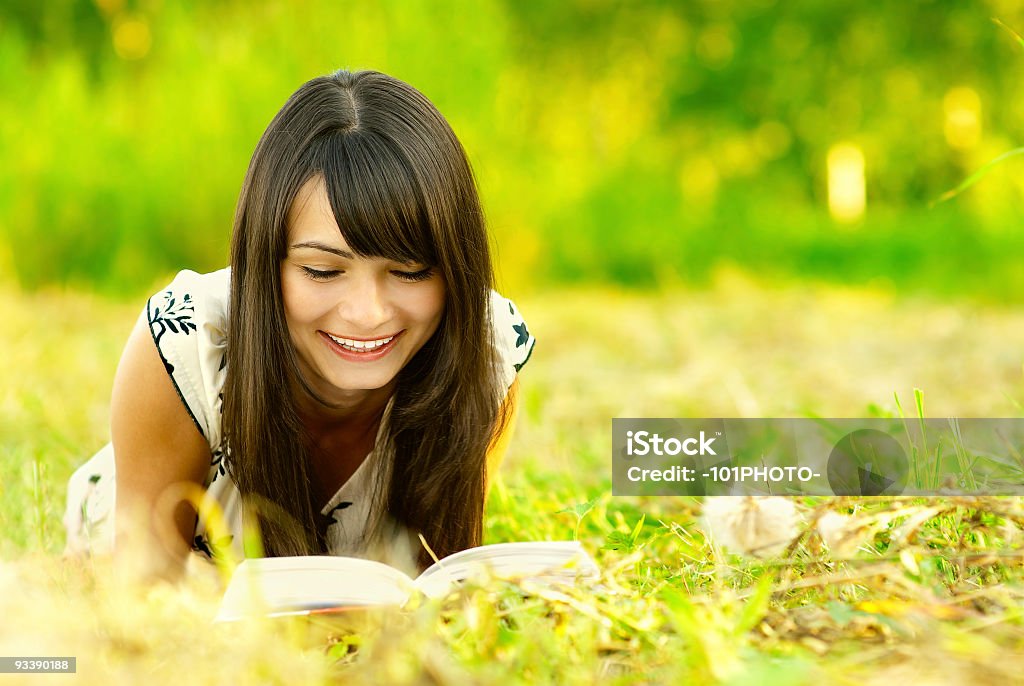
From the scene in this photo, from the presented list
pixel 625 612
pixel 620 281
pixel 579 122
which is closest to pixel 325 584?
pixel 625 612

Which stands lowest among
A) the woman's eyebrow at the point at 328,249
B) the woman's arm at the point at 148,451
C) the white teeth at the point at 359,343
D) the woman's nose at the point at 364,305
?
the woman's arm at the point at 148,451

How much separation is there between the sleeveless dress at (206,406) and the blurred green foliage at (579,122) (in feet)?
9.04

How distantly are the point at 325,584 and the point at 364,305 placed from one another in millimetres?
412

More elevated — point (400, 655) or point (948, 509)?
point (948, 509)

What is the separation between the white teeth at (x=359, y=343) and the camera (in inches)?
54.7

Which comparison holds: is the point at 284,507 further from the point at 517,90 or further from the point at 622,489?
the point at 517,90

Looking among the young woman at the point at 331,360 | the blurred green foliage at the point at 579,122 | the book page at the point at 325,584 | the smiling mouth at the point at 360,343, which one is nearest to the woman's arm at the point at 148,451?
the young woman at the point at 331,360

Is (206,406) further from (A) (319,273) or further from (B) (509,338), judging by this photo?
(B) (509,338)

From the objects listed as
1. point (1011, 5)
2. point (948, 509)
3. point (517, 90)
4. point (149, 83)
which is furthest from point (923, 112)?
point (948, 509)

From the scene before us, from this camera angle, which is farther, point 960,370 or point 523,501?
point 960,370

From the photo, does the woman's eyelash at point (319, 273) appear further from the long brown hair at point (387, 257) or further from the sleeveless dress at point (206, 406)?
the sleeveless dress at point (206, 406)

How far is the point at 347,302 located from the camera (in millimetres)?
1324

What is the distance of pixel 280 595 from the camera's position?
1.00 m

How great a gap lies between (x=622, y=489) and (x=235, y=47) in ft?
11.4
